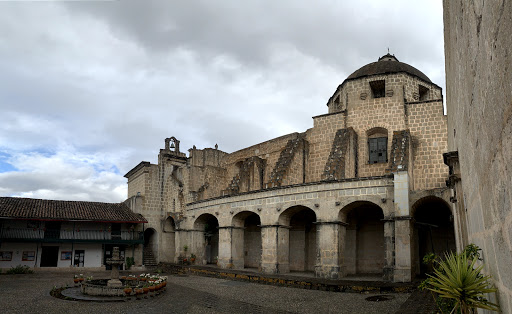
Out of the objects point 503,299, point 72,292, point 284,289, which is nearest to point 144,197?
point 72,292

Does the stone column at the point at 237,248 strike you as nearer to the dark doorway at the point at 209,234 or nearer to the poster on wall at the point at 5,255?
the dark doorway at the point at 209,234

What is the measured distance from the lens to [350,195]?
19359 millimetres

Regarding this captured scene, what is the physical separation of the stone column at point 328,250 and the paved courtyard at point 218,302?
8.09 feet

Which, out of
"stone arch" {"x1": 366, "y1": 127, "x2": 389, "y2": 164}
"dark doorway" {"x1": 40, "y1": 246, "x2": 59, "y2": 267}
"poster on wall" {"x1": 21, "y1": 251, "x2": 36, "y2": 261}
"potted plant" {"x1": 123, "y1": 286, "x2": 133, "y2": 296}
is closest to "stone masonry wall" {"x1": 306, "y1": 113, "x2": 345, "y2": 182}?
"stone arch" {"x1": 366, "y1": 127, "x2": 389, "y2": 164}

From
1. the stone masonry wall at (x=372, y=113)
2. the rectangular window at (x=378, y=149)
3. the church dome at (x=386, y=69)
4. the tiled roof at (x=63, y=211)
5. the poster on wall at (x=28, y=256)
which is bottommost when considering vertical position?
the poster on wall at (x=28, y=256)

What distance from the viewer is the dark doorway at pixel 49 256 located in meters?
28.2

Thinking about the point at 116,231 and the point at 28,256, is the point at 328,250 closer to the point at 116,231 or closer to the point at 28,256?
the point at 116,231

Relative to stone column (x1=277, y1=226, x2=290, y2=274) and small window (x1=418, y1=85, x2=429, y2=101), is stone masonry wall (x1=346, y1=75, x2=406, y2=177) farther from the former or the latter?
stone column (x1=277, y1=226, x2=290, y2=274)

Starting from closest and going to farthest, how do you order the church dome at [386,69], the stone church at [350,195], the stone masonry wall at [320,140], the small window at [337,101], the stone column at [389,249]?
the stone column at [389,249]
the stone church at [350,195]
the church dome at [386,69]
the stone masonry wall at [320,140]
the small window at [337,101]

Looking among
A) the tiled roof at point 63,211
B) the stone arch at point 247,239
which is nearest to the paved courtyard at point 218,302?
the stone arch at point 247,239

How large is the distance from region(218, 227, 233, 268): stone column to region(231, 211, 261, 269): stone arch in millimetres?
332

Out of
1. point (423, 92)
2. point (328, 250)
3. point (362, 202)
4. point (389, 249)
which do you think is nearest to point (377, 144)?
point (423, 92)

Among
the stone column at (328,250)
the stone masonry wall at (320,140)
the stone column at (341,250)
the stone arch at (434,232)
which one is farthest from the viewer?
the stone masonry wall at (320,140)

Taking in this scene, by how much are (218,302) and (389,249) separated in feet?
26.5
